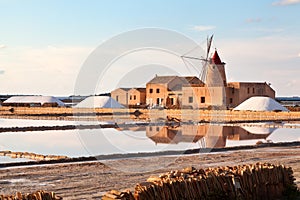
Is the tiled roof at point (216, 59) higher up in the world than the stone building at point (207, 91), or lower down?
higher up

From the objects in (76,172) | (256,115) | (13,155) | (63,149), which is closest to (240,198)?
(76,172)

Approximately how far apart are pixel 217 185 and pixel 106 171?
4027mm

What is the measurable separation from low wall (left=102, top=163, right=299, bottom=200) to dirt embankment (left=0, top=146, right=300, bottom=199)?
1.66 metres

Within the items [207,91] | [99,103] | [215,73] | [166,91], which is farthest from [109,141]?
[166,91]

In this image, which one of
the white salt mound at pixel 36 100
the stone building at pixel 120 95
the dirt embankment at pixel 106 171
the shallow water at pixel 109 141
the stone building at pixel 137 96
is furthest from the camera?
the white salt mound at pixel 36 100

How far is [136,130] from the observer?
21203mm

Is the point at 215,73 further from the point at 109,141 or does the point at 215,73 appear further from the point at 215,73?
the point at 109,141

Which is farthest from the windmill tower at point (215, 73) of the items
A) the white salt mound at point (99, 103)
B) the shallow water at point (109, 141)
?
the shallow water at point (109, 141)

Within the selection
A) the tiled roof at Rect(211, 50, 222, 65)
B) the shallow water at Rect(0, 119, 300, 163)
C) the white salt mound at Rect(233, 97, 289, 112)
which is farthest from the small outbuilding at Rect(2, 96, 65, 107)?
the shallow water at Rect(0, 119, 300, 163)

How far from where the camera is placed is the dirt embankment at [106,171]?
22.7 feet

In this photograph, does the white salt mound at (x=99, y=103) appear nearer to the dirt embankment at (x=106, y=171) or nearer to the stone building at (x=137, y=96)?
the stone building at (x=137, y=96)

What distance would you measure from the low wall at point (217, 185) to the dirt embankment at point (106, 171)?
5.46 feet

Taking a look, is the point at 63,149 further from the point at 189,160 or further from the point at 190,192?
the point at 190,192

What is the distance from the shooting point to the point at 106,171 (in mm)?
8594
